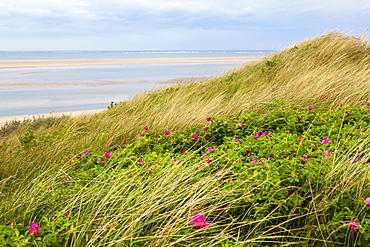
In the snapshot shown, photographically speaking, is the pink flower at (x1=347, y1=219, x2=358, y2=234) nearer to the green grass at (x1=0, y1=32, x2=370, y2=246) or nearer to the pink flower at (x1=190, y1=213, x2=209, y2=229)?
the green grass at (x1=0, y1=32, x2=370, y2=246)

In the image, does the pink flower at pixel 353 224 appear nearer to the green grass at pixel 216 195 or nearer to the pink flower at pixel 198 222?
the green grass at pixel 216 195

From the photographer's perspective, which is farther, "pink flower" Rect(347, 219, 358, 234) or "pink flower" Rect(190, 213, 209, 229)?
"pink flower" Rect(190, 213, 209, 229)

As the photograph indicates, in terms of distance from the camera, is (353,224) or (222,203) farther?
(222,203)

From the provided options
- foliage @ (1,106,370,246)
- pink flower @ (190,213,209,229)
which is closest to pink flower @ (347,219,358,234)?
foliage @ (1,106,370,246)

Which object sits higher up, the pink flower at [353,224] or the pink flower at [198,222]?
the pink flower at [198,222]

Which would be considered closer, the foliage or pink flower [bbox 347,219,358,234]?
pink flower [bbox 347,219,358,234]

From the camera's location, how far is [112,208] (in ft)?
8.56

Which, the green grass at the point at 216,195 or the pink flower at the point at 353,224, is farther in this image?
the green grass at the point at 216,195

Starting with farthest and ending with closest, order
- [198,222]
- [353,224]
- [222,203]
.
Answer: [222,203], [198,222], [353,224]

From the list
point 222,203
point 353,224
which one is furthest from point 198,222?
point 353,224

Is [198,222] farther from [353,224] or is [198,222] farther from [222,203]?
[353,224]

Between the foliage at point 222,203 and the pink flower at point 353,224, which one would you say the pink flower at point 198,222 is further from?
the pink flower at point 353,224

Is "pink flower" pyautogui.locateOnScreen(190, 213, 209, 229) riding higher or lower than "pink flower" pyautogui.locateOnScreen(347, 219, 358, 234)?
higher

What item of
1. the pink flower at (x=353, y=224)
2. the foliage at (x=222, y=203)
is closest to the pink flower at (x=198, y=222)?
the foliage at (x=222, y=203)
